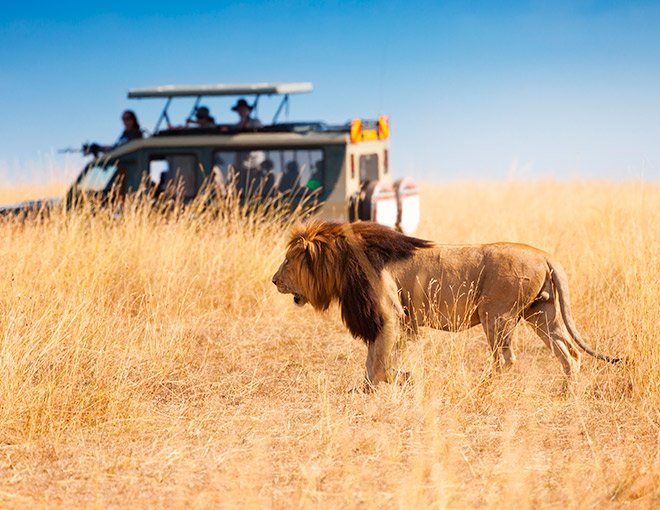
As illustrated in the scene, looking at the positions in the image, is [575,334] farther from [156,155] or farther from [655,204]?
[156,155]

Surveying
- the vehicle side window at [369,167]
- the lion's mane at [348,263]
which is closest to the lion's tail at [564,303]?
the lion's mane at [348,263]

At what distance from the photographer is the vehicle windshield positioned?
967 centimetres

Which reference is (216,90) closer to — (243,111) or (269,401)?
(243,111)

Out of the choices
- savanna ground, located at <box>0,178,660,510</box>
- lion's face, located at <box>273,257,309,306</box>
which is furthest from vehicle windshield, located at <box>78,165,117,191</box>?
lion's face, located at <box>273,257,309,306</box>

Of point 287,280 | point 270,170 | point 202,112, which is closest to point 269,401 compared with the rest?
point 287,280

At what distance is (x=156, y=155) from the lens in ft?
32.1

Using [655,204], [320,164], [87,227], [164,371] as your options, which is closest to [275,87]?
[320,164]

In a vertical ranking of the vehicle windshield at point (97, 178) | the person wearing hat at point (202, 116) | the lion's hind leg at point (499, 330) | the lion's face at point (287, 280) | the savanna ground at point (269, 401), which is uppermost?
the person wearing hat at point (202, 116)

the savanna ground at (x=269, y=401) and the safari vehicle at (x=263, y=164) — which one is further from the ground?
the safari vehicle at (x=263, y=164)

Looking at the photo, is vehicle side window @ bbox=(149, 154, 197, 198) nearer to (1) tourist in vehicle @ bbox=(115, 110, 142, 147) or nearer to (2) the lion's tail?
(1) tourist in vehicle @ bbox=(115, 110, 142, 147)

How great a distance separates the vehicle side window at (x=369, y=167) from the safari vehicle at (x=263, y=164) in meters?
0.03

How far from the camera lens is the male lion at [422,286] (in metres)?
4.98

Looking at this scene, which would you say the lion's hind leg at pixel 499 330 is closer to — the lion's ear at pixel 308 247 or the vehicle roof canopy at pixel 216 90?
the lion's ear at pixel 308 247

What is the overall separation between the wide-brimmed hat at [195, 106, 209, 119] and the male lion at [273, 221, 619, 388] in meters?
5.97
